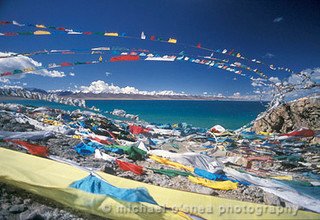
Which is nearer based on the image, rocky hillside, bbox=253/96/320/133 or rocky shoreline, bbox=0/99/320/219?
rocky shoreline, bbox=0/99/320/219

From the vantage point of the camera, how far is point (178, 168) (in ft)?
17.4

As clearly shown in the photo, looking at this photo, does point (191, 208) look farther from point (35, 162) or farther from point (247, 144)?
point (247, 144)

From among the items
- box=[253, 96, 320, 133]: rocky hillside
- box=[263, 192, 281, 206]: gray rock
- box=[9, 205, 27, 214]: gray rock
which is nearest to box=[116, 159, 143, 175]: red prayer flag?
box=[9, 205, 27, 214]: gray rock

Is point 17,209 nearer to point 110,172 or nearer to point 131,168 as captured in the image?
point 110,172

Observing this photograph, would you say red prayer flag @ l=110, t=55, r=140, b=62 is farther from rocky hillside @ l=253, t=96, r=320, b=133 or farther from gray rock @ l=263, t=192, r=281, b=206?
rocky hillside @ l=253, t=96, r=320, b=133

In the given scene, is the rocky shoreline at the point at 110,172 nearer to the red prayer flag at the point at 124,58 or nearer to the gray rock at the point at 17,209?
the gray rock at the point at 17,209

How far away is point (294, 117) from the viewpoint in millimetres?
13258

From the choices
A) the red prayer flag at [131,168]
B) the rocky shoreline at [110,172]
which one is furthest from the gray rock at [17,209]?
the red prayer flag at [131,168]

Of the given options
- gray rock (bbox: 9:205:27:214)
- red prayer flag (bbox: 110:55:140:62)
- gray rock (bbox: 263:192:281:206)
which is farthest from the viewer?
red prayer flag (bbox: 110:55:140:62)

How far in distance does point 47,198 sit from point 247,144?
8794 millimetres

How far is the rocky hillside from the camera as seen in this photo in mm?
12922

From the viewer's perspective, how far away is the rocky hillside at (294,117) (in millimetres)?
12922

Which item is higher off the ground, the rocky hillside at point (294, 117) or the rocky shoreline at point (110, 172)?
the rocky hillside at point (294, 117)

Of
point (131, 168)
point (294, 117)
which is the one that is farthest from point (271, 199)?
point (294, 117)
